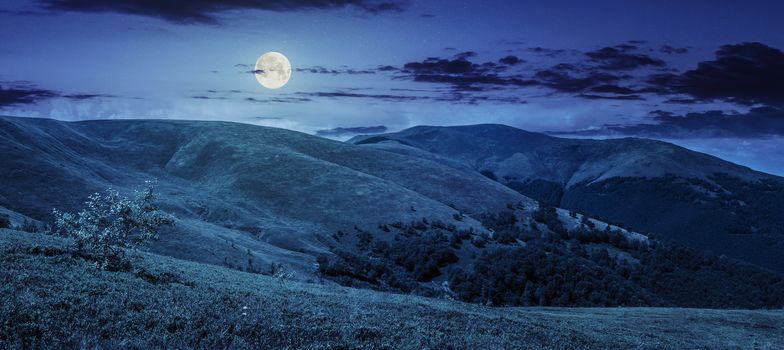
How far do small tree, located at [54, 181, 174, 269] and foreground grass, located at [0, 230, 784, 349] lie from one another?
100cm

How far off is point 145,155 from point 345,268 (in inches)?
4756

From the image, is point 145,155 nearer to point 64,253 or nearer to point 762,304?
point 64,253

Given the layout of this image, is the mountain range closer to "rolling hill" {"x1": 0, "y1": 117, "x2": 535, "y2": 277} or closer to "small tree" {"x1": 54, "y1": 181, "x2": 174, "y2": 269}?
"rolling hill" {"x1": 0, "y1": 117, "x2": 535, "y2": 277}

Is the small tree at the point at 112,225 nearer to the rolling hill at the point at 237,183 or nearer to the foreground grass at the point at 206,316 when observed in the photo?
the foreground grass at the point at 206,316

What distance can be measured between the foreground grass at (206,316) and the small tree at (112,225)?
3.28 ft

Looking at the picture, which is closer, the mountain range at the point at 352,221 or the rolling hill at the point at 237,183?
the rolling hill at the point at 237,183

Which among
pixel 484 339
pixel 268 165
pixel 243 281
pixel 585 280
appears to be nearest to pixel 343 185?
pixel 268 165

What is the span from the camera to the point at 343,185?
133 metres

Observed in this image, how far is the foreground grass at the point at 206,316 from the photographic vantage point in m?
13.4

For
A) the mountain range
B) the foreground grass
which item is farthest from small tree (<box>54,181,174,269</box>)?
the mountain range

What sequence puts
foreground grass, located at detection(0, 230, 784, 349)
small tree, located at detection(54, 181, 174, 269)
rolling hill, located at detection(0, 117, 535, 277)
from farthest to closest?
rolling hill, located at detection(0, 117, 535, 277) → small tree, located at detection(54, 181, 174, 269) → foreground grass, located at detection(0, 230, 784, 349)

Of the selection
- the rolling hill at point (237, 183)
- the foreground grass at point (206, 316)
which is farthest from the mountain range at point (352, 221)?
the foreground grass at point (206, 316)

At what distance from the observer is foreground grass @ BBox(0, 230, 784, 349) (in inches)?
529

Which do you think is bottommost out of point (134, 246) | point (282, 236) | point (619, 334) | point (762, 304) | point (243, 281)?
point (762, 304)
